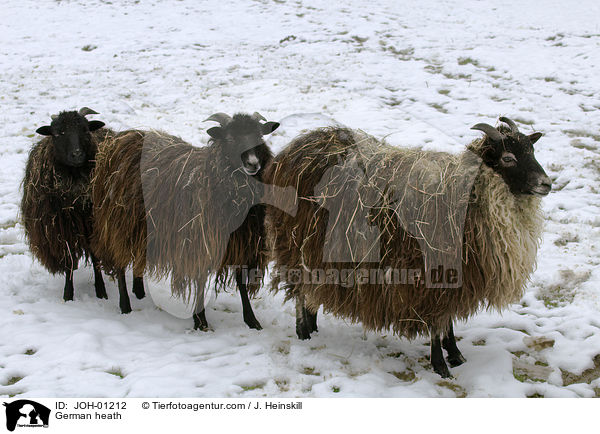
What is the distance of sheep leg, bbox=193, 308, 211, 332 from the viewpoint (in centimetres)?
532

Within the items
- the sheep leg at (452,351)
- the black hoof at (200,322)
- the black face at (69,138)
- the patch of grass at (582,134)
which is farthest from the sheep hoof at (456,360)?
the patch of grass at (582,134)

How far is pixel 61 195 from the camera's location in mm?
5645

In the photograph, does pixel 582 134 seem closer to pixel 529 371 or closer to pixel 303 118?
pixel 303 118

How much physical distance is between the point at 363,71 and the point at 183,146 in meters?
8.41

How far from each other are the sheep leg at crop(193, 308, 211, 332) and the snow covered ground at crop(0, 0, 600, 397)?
0.13 meters

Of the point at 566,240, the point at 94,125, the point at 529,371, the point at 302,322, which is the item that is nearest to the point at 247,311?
the point at 302,322

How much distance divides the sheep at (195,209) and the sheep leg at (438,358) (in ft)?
6.23

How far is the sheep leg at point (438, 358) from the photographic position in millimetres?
4340

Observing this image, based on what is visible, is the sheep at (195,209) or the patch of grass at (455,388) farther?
the sheep at (195,209)

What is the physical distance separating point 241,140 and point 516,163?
2.54 meters
